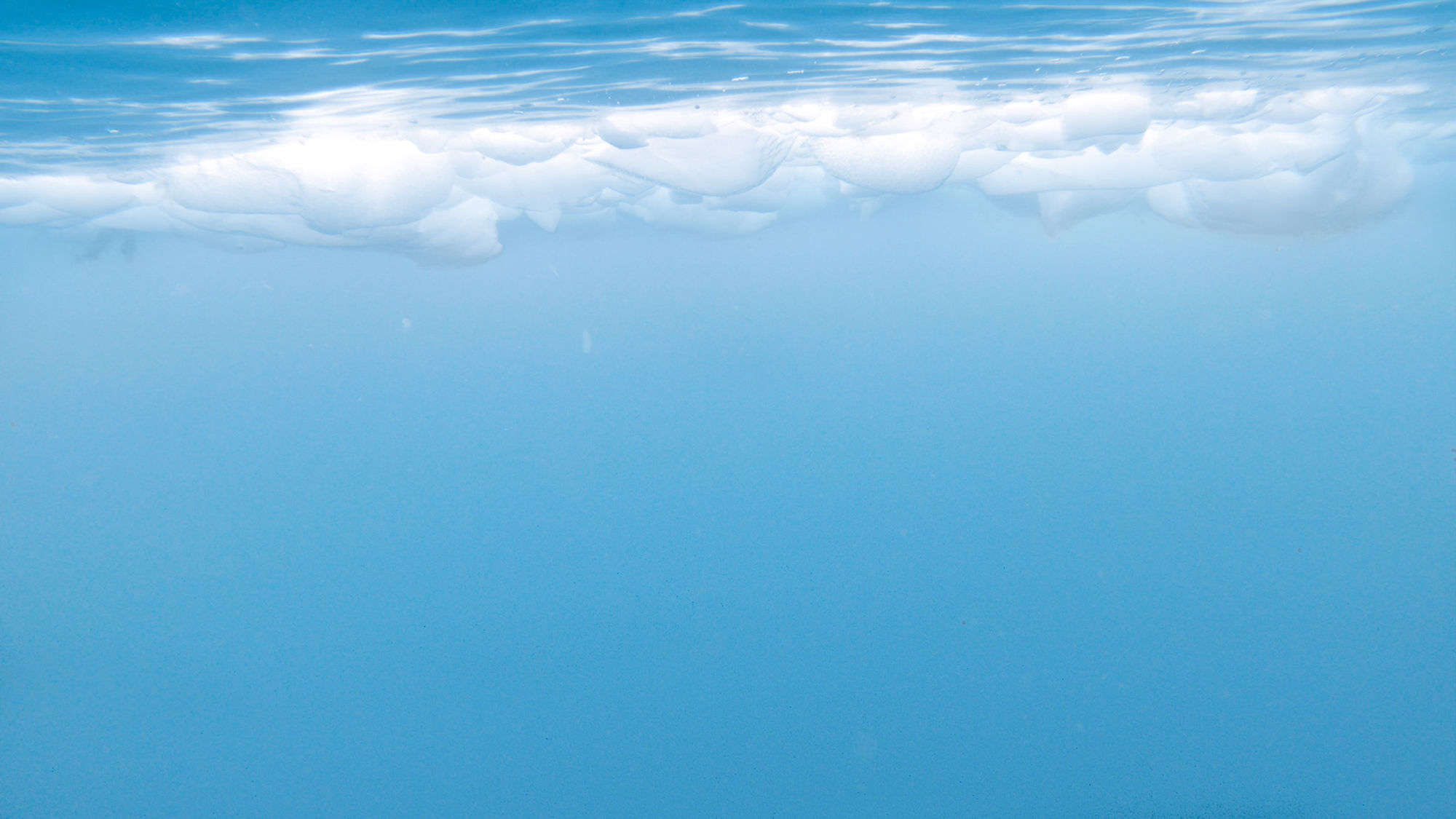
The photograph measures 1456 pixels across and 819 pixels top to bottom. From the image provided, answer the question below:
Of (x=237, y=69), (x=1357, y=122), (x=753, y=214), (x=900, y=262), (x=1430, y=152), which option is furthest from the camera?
(x=900, y=262)

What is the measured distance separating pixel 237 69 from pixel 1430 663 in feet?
42.5

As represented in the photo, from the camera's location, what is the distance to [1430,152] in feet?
25.2

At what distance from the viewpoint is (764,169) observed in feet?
19.1

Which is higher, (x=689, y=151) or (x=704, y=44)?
(x=689, y=151)

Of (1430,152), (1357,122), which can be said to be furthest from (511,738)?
(1430,152)

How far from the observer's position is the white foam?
17.1ft

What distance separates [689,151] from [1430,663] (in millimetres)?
10642

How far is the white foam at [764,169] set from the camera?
17.1ft

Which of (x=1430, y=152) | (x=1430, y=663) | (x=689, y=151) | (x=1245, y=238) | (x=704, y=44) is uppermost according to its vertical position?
(x=1430, y=152)

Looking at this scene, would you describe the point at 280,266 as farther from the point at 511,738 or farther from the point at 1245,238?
the point at 1245,238

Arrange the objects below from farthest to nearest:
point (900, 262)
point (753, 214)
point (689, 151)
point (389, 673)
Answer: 1. point (900, 262)
2. point (389, 673)
3. point (753, 214)
4. point (689, 151)

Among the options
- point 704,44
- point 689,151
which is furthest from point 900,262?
point 704,44

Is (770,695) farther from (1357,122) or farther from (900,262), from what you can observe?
(1357,122)

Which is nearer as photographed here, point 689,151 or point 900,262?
point 689,151
